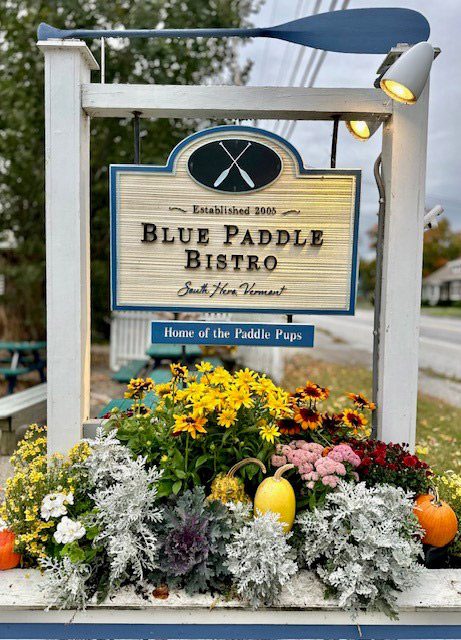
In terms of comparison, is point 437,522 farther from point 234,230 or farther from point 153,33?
point 153,33

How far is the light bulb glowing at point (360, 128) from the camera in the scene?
323cm

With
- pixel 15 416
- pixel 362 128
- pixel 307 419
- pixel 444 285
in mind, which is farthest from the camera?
pixel 444 285

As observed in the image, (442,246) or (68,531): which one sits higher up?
(442,246)

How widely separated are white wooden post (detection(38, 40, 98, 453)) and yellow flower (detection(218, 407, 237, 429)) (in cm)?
91

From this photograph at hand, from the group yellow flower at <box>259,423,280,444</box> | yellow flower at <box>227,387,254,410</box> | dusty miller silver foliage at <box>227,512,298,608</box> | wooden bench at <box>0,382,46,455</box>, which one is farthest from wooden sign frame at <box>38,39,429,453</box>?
wooden bench at <box>0,382,46,455</box>

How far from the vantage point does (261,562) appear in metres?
2.18

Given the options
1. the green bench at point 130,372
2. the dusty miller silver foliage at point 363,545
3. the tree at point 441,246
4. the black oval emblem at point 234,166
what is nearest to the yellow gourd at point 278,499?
the dusty miller silver foliage at point 363,545

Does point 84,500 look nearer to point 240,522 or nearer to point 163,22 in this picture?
point 240,522

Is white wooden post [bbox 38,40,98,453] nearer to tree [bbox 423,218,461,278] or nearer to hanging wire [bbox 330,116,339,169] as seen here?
hanging wire [bbox 330,116,339,169]

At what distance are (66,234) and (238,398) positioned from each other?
1.33m

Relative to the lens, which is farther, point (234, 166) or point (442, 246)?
point (442, 246)

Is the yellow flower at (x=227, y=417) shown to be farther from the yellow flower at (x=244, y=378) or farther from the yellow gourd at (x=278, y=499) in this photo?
the yellow gourd at (x=278, y=499)

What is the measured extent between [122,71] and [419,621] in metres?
7.33

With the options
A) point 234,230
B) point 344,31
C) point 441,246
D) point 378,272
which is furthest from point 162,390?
point 441,246
